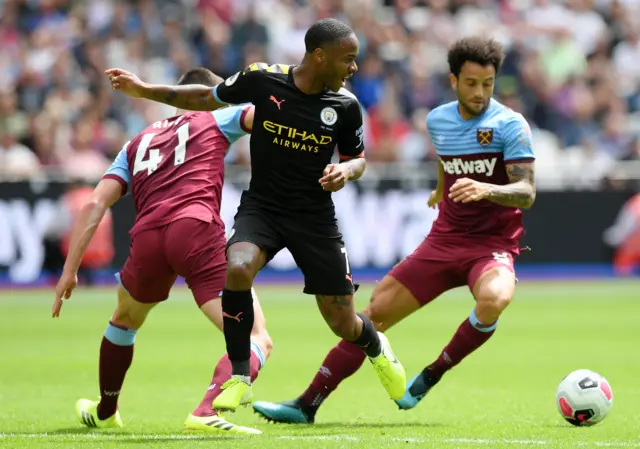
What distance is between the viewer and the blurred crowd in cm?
2025

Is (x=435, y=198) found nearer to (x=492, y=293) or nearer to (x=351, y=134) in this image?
(x=492, y=293)

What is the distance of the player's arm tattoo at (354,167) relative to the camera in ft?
23.1

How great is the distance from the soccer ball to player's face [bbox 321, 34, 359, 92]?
2.48m

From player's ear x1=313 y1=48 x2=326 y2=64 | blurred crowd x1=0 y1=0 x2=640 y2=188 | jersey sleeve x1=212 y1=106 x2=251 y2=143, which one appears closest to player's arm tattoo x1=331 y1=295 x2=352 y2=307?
jersey sleeve x1=212 y1=106 x2=251 y2=143

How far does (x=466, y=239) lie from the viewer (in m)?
8.27

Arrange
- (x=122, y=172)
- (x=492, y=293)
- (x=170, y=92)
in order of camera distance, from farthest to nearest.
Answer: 1. (x=492, y=293)
2. (x=122, y=172)
3. (x=170, y=92)

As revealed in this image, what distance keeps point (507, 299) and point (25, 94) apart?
14.5 meters

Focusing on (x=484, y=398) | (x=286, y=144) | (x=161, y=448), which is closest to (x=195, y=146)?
(x=286, y=144)

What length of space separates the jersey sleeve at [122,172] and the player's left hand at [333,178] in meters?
1.48

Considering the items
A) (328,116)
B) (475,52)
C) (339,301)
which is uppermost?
(475,52)

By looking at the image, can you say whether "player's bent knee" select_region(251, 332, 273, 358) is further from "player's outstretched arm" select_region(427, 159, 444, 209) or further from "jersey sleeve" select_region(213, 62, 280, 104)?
"player's outstretched arm" select_region(427, 159, 444, 209)

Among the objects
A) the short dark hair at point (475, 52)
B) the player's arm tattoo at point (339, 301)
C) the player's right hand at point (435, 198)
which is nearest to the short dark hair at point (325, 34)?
the short dark hair at point (475, 52)

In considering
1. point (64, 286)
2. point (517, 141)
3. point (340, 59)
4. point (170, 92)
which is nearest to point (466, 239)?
point (517, 141)

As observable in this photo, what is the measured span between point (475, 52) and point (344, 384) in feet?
12.1
